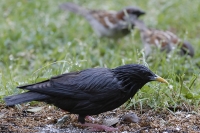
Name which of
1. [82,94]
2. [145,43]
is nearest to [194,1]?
[145,43]

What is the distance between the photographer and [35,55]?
8.62m

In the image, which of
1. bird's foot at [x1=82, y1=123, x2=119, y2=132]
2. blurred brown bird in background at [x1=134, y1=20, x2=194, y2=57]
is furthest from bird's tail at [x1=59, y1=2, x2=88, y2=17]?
bird's foot at [x1=82, y1=123, x2=119, y2=132]

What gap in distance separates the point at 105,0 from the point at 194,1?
2426 mm

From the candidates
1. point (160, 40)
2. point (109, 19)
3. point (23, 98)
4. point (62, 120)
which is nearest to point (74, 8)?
point (109, 19)

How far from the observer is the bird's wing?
4.30 meters

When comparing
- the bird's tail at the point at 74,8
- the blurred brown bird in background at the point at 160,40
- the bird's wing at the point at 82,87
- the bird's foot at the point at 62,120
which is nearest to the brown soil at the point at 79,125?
the bird's foot at the point at 62,120

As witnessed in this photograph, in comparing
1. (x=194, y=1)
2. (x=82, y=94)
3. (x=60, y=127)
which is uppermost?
(x=194, y=1)

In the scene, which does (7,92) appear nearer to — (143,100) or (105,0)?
(143,100)

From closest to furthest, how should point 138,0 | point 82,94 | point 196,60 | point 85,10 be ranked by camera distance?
point 82,94 → point 196,60 → point 85,10 → point 138,0

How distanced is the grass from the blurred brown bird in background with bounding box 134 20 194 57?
227 mm

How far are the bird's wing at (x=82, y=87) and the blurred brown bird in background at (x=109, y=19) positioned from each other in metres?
6.05

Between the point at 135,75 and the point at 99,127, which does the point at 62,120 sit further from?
the point at 135,75

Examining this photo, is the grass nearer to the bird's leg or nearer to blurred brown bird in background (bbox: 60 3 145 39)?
blurred brown bird in background (bbox: 60 3 145 39)

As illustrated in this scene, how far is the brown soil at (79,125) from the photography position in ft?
14.6
